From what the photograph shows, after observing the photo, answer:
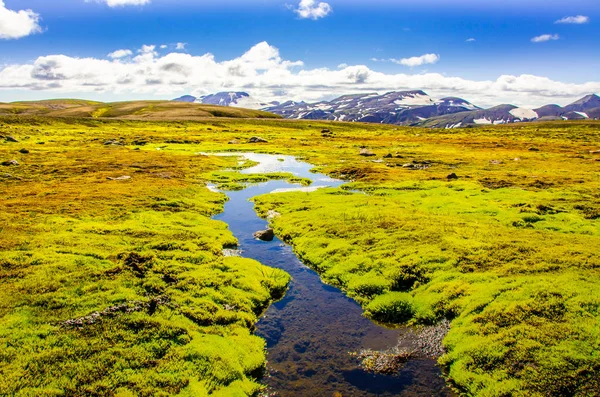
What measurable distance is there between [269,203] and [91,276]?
87.6 ft

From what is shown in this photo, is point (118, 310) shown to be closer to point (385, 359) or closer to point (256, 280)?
point (256, 280)

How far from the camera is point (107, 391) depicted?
15.3 metres

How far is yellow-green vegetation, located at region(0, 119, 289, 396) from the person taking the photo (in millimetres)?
16328

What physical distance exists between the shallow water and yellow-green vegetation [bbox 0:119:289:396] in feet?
3.95

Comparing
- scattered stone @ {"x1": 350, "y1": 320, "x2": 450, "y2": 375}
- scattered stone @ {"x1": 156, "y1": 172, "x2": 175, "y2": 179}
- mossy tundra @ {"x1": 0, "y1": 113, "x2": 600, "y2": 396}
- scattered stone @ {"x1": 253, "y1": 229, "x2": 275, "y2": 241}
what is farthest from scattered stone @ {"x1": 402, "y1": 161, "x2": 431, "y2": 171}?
scattered stone @ {"x1": 350, "y1": 320, "x2": 450, "y2": 375}

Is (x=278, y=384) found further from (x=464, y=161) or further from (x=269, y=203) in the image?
(x=464, y=161)

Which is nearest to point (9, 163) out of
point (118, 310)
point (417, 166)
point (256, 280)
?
point (118, 310)

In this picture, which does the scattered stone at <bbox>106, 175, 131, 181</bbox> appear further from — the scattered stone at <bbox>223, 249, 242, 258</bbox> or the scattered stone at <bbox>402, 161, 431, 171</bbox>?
the scattered stone at <bbox>402, 161, 431, 171</bbox>

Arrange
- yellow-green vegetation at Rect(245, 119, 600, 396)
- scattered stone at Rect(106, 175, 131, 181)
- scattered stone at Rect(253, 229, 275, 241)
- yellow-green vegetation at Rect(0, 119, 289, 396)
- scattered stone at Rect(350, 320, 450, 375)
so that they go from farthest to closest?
scattered stone at Rect(106, 175, 131, 181)
scattered stone at Rect(253, 229, 275, 241)
scattered stone at Rect(350, 320, 450, 375)
yellow-green vegetation at Rect(245, 119, 600, 396)
yellow-green vegetation at Rect(0, 119, 289, 396)

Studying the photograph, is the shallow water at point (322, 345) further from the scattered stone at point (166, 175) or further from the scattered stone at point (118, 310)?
the scattered stone at point (166, 175)

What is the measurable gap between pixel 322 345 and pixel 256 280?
7.87m

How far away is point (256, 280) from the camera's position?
26.6 metres

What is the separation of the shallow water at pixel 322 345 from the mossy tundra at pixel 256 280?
98cm

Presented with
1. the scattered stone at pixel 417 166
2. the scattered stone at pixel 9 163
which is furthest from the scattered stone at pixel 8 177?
the scattered stone at pixel 417 166
